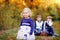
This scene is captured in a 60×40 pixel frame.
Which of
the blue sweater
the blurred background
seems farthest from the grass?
the blue sweater

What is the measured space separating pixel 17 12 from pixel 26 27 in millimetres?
219

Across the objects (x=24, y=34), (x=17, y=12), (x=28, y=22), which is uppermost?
(x=17, y=12)

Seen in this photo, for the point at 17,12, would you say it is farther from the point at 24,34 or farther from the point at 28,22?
the point at 24,34

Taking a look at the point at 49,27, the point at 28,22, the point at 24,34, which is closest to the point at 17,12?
the point at 28,22

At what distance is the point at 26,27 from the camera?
501cm

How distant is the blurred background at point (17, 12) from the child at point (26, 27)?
2.0 inches

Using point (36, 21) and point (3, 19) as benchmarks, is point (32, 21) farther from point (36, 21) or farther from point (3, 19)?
point (3, 19)

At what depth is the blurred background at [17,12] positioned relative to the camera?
5.02 m

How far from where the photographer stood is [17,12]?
5.02 meters

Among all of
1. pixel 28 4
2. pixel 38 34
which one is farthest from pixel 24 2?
pixel 38 34

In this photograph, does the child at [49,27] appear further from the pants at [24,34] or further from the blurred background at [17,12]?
the pants at [24,34]

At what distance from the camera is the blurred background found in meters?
5.02

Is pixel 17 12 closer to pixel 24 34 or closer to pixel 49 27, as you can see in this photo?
pixel 24 34

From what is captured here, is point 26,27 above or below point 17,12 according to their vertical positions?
below
